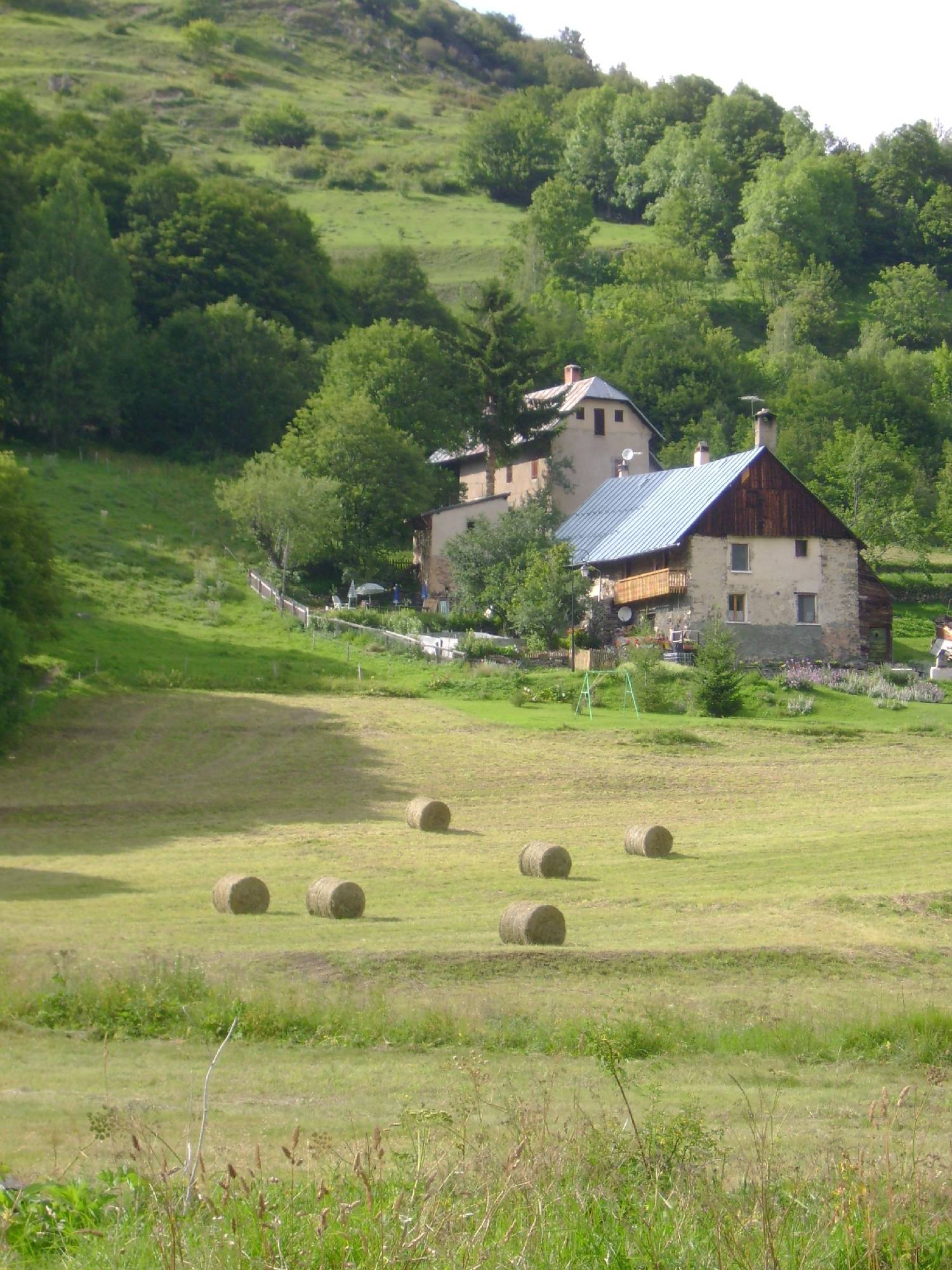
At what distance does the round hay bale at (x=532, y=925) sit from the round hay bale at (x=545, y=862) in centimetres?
595

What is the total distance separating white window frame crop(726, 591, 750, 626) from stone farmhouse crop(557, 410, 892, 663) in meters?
0.03

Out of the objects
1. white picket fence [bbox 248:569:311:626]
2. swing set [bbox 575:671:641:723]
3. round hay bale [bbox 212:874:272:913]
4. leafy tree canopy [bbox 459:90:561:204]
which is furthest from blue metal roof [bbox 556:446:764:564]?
leafy tree canopy [bbox 459:90:561:204]

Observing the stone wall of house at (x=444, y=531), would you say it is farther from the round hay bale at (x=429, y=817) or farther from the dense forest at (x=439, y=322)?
the round hay bale at (x=429, y=817)

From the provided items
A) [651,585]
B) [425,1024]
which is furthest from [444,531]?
[425,1024]

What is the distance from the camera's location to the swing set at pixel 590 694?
46.1 metres

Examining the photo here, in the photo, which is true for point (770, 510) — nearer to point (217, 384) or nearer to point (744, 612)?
point (744, 612)

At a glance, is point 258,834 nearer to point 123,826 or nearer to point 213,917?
point 123,826

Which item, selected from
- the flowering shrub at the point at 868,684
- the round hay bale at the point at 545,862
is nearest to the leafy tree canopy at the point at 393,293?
the flowering shrub at the point at 868,684

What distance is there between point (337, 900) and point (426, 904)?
1.74 meters

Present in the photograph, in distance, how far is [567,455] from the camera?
241ft

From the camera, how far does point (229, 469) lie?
74.9 metres

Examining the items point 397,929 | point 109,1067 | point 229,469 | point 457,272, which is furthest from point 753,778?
point 457,272

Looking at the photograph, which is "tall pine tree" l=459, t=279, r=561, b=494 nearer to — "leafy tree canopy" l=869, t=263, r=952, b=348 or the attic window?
the attic window

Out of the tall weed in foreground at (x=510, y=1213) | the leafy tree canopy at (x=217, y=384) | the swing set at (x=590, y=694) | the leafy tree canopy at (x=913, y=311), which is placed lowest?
the tall weed in foreground at (x=510, y=1213)
